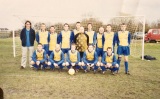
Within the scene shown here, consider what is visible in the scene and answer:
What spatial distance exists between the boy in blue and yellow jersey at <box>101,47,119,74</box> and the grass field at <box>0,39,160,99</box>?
7.6 inches

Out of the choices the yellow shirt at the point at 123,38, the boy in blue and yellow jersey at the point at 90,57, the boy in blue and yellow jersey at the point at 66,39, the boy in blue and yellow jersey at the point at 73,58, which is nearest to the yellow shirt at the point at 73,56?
the boy in blue and yellow jersey at the point at 73,58

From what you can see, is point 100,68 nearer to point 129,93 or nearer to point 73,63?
point 73,63

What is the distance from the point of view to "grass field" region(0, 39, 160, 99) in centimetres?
518

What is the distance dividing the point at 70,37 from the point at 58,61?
850 mm

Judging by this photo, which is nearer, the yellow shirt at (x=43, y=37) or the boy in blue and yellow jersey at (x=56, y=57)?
the boy in blue and yellow jersey at (x=56, y=57)

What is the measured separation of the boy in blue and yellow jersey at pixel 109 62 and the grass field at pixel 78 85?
0.19 metres

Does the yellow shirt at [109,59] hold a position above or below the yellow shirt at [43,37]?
below

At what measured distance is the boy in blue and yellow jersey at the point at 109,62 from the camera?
7.48m

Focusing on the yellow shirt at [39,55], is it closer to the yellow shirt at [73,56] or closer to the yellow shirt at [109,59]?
the yellow shirt at [73,56]

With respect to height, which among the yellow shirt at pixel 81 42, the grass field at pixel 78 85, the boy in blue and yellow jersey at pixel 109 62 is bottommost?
the grass field at pixel 78 85

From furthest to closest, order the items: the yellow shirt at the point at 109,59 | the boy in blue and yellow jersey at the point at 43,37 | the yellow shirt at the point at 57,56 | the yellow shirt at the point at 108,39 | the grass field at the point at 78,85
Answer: the boy in blue and yellow jersey at the point at 43,37 → the yellow shirt at the point at 108,39 → the yellow shirt at the point at 57,56 → the yellow shirt at the point at 109,59 → the grass field at the point at 78,85

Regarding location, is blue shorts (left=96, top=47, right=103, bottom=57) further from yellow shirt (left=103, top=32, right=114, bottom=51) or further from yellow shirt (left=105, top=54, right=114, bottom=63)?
yellow shirt (left=105, top=54, right=114, bottom=63)

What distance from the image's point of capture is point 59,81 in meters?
6.45

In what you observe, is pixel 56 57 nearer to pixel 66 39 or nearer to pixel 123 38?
pixel 66 39
